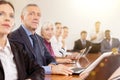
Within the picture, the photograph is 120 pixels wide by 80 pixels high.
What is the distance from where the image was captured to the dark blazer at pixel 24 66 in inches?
67.9

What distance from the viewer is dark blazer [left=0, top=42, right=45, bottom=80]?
1.73 m

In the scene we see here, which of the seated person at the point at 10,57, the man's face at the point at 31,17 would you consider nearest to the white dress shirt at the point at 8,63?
the seated person at the point at 10,57

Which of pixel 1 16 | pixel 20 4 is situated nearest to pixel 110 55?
pixel 1 16

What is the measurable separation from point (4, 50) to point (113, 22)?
7798 millimetres

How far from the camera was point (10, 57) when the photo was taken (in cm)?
170

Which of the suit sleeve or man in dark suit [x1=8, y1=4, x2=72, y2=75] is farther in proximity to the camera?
man in dark suit [x1=8, y1=4, x2=72, y2=75]

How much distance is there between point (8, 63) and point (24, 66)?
5.8 inches

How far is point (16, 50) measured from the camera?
1.76m

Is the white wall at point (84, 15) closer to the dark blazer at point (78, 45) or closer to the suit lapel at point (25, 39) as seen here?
the dark blazer at point (78, 45)

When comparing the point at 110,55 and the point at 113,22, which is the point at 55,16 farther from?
the point at 110,55

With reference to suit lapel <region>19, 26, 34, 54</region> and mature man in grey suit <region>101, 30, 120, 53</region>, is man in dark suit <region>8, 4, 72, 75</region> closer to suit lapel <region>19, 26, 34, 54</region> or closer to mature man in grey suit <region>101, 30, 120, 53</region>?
suit lapel <region>19, 26, 34, 54</region>

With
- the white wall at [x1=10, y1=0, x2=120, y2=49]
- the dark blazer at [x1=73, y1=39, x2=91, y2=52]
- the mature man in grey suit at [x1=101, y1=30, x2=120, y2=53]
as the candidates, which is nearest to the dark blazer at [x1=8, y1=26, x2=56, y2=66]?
the mature man in grey suit at [x1=101, y1=30, x2=120, y2=53]

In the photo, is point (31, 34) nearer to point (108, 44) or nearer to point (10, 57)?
point (10, 57)

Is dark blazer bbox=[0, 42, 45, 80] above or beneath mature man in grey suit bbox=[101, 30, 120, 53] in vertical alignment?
above
